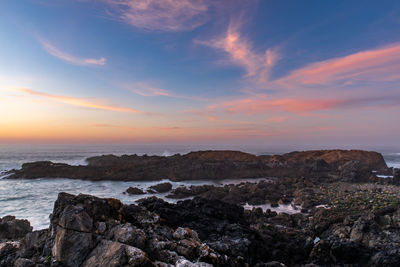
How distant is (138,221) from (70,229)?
1918 mm

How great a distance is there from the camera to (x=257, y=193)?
72.2 feet

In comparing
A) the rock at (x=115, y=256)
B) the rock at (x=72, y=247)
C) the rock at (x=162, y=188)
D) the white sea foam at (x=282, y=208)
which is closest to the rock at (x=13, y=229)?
the rock at (x=72, y=247)

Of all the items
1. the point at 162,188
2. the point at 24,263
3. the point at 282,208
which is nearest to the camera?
the point at 24,263

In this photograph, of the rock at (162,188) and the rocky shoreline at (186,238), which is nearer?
the rocky shoreline at (186,238)

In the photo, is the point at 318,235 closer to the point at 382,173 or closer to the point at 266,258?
the point at 266,258

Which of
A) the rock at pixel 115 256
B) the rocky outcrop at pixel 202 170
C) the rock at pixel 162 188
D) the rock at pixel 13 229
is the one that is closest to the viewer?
the rock at pixel 115 256

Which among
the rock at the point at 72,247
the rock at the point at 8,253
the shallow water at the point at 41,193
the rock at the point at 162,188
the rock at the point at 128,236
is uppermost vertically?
the rock at the point at 128,236

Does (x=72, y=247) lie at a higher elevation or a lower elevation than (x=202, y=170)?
higher

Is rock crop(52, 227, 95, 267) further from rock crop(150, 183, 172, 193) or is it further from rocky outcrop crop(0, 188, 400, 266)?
rock crop(150, 183, 172, 193)

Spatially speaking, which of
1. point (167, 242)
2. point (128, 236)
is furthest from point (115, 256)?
point (167, 242)

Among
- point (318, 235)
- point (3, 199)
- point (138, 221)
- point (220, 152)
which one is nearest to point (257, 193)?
point (318, 235)

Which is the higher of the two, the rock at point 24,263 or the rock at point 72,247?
the rock at point 72,247

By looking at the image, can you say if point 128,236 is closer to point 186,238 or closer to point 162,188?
point 186,238

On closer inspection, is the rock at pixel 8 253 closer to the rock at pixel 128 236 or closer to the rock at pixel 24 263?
the rock at pixel 24 263
